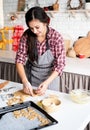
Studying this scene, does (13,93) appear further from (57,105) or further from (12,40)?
(12,40)

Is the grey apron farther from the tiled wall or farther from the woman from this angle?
the tiled wall

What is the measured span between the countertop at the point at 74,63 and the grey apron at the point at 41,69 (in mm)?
405

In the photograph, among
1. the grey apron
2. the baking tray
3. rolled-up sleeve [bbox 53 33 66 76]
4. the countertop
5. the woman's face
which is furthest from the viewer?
the countertop

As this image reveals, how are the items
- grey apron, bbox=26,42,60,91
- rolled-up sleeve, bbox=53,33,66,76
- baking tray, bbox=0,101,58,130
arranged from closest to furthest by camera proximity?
1. baking tray, bbox=0,101,58,130
2. rolled-up sleeve, bbox=53,33,66,76
3. grey apron, bbox=26,42,60,91

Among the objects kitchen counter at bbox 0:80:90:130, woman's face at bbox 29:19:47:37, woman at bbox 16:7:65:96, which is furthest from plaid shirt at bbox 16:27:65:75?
kitchen counter at bbox 0:80:90:130

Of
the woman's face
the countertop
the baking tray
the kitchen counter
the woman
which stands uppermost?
the woman's face

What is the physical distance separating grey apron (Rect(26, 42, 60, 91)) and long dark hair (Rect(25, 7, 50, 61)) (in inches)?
2.5

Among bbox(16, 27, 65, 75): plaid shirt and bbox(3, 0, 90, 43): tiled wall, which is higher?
bbox(3, 0, 90, 43): tiled wall

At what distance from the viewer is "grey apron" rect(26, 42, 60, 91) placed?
1.82 meters

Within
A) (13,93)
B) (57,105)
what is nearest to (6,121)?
(57,105)

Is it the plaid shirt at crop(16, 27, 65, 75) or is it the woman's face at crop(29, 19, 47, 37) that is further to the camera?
the plaid shirt at crop(16, 27, 65, 75)

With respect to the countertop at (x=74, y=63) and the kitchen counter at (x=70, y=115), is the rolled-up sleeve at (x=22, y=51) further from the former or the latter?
the countertop at (x=74, y=63)

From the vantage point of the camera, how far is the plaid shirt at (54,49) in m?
1.71

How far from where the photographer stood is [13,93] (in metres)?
1.58
